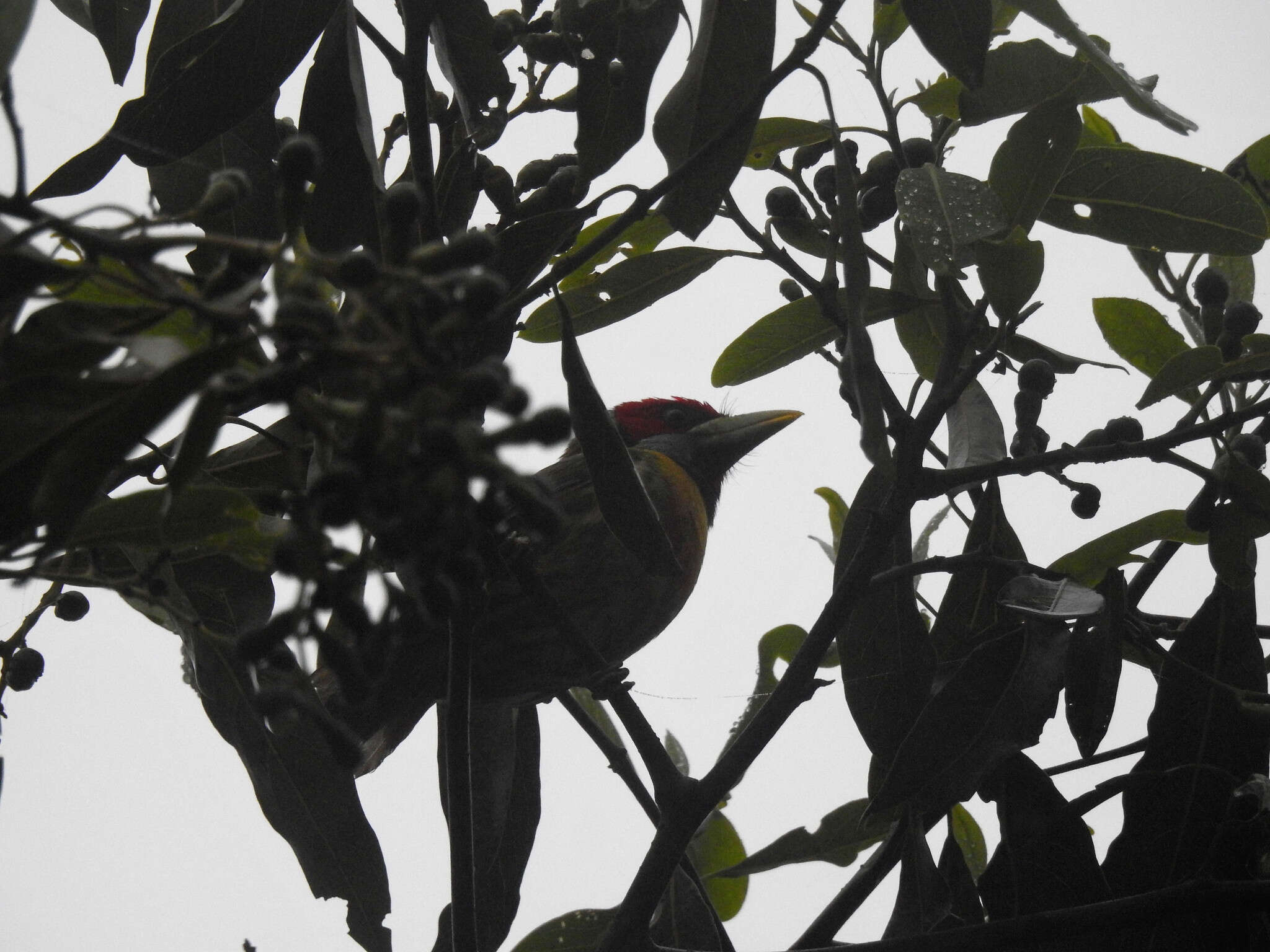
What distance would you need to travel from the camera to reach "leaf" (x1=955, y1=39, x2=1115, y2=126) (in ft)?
6.24

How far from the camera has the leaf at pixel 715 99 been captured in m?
1.66

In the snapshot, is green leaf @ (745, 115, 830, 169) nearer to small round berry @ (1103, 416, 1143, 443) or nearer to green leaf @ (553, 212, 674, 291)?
green leaf @ (553, 212, 674, 291)

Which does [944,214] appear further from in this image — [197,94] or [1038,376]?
[197,94]

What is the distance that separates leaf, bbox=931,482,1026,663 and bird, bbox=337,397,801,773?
525 mm

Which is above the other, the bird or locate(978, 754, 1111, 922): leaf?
the bird

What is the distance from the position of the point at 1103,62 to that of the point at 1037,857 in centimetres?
125

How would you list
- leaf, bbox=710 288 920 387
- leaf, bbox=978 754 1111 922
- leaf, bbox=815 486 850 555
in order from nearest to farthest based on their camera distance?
leaf, bbox=978 754 1111 922 → leaf, bbox=710 288 920 387 → leaf, bbox=815 486 850 555

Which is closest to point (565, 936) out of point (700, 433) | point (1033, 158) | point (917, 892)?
point (917, 892)

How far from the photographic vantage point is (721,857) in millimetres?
2889

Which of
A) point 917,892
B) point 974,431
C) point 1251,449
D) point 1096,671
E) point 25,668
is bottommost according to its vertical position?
point 917,892

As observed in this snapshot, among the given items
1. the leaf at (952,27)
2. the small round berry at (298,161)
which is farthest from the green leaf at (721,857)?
the small round berry at (298,161)

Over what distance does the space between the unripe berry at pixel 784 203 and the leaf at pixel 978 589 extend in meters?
0.63

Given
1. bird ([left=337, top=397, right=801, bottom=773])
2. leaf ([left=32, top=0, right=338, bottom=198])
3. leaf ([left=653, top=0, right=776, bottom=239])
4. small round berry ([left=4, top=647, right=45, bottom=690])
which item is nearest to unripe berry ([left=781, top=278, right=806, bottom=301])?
bird ([left=337, top=397, right=801, bottom=773])

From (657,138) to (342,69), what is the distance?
0.47 m
